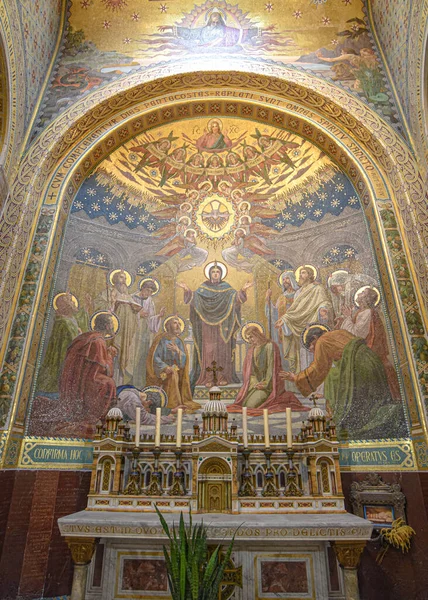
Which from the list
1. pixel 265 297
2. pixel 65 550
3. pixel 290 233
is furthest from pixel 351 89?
pixel 65 550

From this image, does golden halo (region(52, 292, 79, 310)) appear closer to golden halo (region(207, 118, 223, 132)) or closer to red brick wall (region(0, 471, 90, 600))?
red brick wall (region(0, 471, 90, 600))

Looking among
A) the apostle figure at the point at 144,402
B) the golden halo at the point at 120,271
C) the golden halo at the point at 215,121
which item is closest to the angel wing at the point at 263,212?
the golden halo at the point at 215,121

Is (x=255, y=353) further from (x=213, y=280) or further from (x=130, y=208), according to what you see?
(x=130, y=208)

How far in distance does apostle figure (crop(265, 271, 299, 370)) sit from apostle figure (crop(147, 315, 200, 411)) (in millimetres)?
1865

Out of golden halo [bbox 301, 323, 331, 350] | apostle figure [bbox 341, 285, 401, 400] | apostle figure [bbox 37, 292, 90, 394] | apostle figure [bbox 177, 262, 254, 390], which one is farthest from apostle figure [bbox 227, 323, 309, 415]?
apostle figure [bbox 37, 292, 90, 394]

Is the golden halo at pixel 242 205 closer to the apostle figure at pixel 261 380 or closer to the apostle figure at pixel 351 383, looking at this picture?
the apostle figure at pixel 261 380

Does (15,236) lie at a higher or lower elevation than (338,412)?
higher

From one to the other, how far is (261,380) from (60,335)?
3.97 m

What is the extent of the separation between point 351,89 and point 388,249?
398 centimetres

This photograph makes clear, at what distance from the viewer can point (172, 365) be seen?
28.4 ft

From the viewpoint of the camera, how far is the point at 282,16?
400 inches

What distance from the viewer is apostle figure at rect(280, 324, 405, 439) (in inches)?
292

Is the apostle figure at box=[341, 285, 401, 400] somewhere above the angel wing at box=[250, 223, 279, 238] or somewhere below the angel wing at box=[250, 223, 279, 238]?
below

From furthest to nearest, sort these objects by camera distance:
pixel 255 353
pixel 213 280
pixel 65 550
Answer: pixel 213 280 < pixel 255 353 < pixel 65 550
